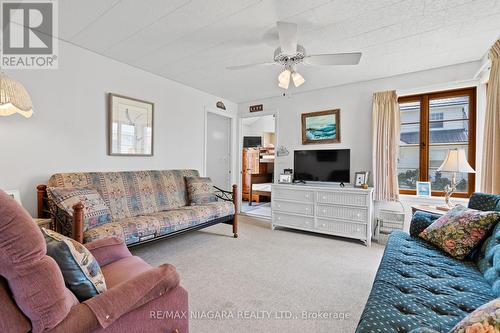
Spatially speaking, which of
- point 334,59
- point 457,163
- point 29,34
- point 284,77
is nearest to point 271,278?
point 284,77

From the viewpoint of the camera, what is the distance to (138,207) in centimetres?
310

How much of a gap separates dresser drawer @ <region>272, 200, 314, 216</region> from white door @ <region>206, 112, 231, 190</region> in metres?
1.50

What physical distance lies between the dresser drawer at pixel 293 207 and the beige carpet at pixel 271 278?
392mm

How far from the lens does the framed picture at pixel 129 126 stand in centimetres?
312

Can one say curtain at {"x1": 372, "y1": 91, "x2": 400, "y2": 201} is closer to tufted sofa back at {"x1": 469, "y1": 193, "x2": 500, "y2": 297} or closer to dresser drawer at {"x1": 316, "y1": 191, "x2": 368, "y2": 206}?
dresser drawer at {"x1": 316, "y1": 191, "x2": 368, "y2": 206}

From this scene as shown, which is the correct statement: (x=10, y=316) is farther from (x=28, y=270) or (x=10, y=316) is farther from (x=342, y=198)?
(x=342, y=198)

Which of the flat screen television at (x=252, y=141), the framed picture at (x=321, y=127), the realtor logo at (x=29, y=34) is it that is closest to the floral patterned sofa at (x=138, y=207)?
the realtor logo at (x=29, y=34)

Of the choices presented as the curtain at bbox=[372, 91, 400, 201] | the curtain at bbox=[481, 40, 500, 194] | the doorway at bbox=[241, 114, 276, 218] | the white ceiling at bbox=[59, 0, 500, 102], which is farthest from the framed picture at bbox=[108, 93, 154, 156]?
the curtain at bbox=[481, 40, 500, 194]

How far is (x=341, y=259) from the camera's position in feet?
9.30

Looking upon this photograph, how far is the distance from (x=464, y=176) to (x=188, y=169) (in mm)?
4095

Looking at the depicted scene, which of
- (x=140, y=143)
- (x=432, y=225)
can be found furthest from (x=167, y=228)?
(x=432, y=225)

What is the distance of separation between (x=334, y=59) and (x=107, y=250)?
8.14 ft

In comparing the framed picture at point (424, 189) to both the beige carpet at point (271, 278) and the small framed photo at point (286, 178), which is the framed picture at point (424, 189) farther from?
the small framed photo at point (286, 178)

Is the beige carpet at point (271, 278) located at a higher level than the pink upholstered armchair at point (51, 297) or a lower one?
lower
